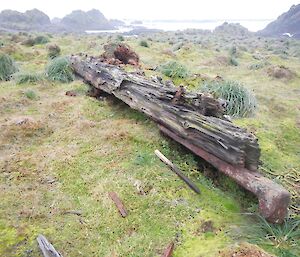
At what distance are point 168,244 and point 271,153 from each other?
381cm

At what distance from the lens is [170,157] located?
664 cm

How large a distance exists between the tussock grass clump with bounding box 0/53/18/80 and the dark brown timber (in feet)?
18.6

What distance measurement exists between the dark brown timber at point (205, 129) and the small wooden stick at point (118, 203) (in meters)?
1.66

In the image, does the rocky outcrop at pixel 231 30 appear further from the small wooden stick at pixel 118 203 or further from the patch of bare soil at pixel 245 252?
the patch of bare soil at pixel 245 252

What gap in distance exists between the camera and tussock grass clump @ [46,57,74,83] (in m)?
12.6

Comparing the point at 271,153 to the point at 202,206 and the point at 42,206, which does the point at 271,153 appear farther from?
the point at 42,206

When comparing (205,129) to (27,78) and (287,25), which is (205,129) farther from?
(287,25)

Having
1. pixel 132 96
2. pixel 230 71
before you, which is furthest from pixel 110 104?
pixel 230 71

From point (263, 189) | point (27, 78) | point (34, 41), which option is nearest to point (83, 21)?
point (34, 41)

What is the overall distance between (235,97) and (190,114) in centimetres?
424

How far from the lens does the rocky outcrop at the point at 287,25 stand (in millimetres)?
80688

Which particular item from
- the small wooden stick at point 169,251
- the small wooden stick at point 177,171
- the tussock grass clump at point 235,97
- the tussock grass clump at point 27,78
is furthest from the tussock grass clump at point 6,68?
Answer: the small wooden stick at point 169,251

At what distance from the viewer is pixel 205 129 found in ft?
19.6

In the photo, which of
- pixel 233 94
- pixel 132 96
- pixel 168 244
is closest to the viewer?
pixel 168 244
